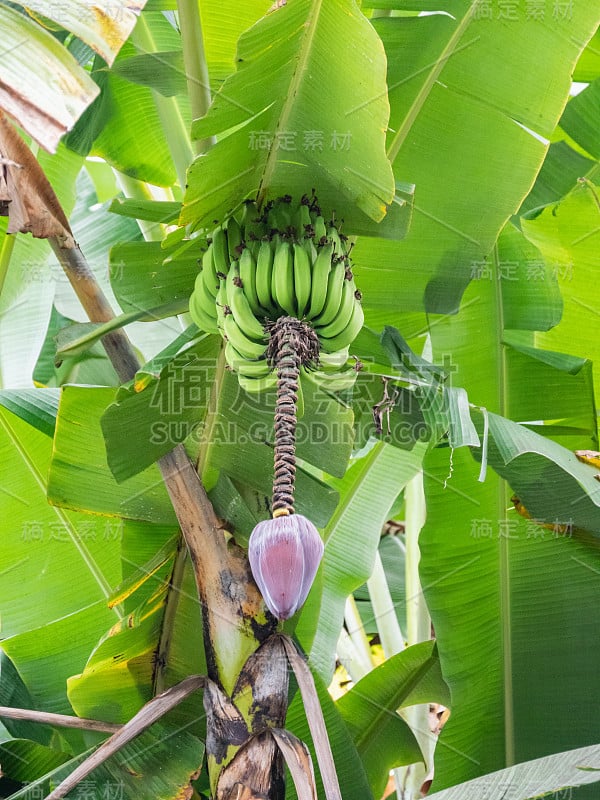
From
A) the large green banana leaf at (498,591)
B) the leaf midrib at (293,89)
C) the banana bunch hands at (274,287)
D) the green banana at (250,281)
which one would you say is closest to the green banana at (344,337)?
the banana bunch hands at (274,287)

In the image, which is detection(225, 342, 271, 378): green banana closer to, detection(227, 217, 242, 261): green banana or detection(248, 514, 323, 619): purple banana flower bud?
detection(227, 217, 242, 261): green banana

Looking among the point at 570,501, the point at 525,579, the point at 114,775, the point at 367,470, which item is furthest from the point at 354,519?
the point at 114,775

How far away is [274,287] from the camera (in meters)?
1.10

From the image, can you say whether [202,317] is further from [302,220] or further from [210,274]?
[302,220]

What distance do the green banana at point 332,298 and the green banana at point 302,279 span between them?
0.10ft

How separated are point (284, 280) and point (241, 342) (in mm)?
100

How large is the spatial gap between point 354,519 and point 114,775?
76cm

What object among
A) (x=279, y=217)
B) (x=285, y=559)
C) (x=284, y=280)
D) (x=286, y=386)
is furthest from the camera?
(x=279, y=217)

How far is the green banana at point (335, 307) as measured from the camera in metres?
1.13

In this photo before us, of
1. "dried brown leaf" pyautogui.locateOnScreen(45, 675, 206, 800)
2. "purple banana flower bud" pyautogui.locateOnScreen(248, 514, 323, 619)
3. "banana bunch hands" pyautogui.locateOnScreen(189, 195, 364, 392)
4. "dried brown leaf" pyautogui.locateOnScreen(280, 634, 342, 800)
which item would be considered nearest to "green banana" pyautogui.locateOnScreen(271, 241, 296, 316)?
"banana bunch hands" pyautogui.locateOnScreen(189, 195, 364, 392)

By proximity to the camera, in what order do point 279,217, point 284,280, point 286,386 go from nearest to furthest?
point 286,386, point 284,280, point 279,217

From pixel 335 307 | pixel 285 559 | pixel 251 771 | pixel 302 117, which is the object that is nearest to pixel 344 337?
pixel 335 307

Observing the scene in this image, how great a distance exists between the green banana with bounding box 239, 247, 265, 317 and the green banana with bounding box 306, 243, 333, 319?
0.07m

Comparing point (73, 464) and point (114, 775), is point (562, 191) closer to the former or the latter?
point (73, 464)
